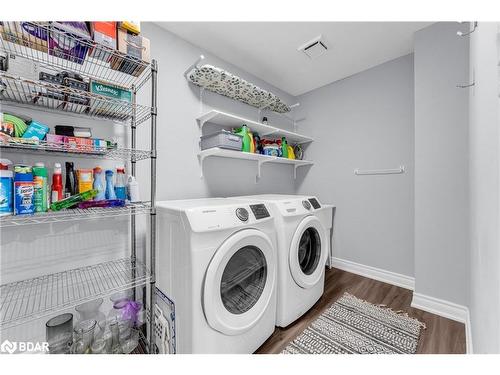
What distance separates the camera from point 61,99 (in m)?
1.15

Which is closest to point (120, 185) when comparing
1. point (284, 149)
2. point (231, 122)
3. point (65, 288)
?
point (65, 288)

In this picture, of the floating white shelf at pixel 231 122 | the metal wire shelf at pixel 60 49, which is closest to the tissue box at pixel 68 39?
the metal wire shelf at pixel 60 49

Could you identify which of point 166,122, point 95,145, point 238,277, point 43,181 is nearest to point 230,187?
point 166,122

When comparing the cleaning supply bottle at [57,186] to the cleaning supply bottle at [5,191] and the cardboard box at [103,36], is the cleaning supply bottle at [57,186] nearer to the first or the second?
the cleaning supply bottle at [5,191]

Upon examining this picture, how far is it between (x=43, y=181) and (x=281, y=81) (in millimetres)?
2526

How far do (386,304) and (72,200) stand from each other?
2.45 metres

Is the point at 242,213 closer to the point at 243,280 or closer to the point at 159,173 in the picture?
the point at 243,280

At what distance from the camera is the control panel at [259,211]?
53.5 inches

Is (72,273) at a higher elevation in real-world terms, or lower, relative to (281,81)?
lower

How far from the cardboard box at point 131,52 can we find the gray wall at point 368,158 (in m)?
2.23

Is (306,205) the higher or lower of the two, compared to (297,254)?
higher

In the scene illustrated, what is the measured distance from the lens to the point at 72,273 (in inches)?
50.9

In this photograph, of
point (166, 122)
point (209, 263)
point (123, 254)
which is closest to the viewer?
point (209, 263)
